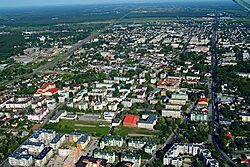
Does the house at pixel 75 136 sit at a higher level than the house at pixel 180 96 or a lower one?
lower

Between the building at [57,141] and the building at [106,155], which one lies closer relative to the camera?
the building at [106,155]

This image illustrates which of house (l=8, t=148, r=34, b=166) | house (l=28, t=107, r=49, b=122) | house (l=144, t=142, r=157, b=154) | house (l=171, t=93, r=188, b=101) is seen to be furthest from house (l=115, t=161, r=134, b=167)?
house (l=171, t=93, r=188, b=101)

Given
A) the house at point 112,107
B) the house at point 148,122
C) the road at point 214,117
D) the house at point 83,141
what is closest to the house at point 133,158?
the house at point 83,141

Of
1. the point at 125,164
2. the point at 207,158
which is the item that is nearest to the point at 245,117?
the point at 207,158

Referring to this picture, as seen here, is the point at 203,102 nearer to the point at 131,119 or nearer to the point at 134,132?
the point at 131,119

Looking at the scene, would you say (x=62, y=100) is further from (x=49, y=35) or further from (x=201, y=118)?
(x=49, y=35)

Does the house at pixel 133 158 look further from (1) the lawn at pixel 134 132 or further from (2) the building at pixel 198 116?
(2) the building at pixel 198 116

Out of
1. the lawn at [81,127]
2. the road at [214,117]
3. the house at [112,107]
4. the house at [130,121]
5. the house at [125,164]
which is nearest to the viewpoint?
the house at [125,164]
